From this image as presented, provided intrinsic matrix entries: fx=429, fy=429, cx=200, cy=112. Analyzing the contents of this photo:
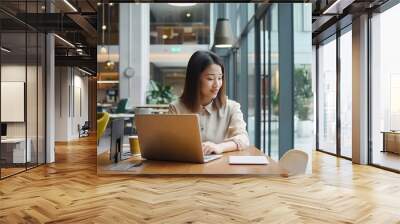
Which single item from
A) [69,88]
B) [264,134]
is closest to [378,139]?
[264,134]

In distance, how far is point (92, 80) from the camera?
16.4 m

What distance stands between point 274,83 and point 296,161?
6.68 feet

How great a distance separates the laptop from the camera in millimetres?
2467

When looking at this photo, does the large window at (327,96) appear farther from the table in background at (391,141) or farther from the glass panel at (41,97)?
the glass panel at (41,97)

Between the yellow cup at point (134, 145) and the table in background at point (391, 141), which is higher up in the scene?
the yellow cup at point (134, 145)

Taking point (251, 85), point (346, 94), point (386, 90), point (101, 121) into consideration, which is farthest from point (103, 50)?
point (346, 94)

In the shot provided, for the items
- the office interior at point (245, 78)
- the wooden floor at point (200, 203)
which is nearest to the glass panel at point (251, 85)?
the office interior at point (245, 78)

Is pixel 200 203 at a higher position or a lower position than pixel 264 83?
lower

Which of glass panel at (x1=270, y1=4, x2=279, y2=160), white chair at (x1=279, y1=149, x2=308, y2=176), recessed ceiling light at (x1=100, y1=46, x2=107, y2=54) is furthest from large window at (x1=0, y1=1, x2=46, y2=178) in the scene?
white chair at (x1=279, y1=149, x2=308, y2=176)

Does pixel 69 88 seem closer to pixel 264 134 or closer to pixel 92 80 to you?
pixel 92 80

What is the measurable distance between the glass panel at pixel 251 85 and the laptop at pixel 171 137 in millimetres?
2008

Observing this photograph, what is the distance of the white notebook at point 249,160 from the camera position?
2.57 metres

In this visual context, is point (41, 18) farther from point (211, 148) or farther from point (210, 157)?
point (210, 157)

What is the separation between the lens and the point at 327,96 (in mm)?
10547
